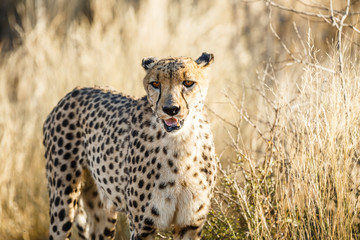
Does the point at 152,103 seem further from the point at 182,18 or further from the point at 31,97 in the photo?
the point at 182,18

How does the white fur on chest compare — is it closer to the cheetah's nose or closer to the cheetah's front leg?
the cheetah's front leg

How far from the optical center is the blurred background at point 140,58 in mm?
4074

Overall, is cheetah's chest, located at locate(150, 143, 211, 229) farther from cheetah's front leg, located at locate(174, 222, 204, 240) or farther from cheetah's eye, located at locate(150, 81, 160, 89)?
cheetah's eye, located at locate(150, 81, 160, 89)

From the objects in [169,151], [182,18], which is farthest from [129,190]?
[182,18]

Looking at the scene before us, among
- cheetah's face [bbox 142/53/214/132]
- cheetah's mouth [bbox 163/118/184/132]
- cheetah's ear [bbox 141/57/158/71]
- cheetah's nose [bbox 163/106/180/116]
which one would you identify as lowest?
cheetah's mouth [bbox 163/118/184/132]

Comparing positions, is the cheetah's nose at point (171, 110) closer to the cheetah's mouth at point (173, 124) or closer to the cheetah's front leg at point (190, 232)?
the cheetah's mouth at point (173, 124)

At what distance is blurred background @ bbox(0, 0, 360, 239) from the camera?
4.07m

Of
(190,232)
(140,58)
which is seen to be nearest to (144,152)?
(190,232)

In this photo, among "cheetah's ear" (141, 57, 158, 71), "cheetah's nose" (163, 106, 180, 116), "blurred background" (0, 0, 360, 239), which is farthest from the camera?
"blurred background" (0, 0, 360, 239)

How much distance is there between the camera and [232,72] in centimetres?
605

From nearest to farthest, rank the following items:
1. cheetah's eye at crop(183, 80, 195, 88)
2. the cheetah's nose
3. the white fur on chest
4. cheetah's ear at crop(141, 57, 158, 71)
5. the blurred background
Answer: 1. the cheetah's nose
2. cheetah's eye at crop(183, 80, 195, 88)
3. the white fur on chest
4. cheetah's ear at crop(141, 57, 158, 71)
5. the blurred background

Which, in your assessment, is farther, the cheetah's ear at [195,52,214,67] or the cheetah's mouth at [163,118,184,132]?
the cheetah's ear at [195,52,214,67]

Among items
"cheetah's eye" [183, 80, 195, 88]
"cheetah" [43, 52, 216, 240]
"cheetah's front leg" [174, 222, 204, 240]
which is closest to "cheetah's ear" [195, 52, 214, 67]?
"cheetah" [43, 52, 216, 240]

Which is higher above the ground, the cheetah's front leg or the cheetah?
the cheetah
